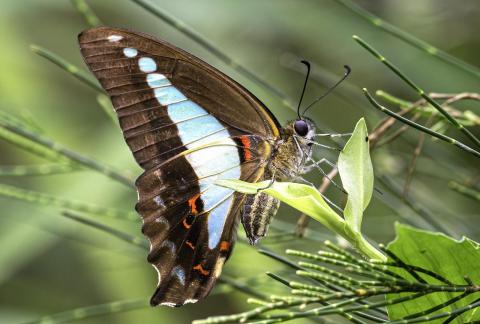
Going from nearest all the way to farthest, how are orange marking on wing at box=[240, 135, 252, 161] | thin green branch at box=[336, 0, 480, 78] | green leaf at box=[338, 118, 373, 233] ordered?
green leaf at box=[338, 118, 373, 233] → thin green branch at box=[336, 0, 480, 78] → orange marking on wing at box=[240, 135, 252, 161]

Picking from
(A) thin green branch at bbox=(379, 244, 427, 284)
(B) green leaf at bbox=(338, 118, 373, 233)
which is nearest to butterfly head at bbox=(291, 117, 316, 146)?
(B) green leaf at bbox=(338, 118, 373, 233)

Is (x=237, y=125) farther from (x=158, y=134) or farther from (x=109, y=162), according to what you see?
(x=109, y=162)

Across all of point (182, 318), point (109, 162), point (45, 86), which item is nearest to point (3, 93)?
point (45, 86)

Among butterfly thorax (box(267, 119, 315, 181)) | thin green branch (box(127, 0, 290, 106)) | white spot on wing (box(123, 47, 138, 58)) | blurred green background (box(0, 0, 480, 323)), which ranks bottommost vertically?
blurred green background (box(0, 0, 480, 323))

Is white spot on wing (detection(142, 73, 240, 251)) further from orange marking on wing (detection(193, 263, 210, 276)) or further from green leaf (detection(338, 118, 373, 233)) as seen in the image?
green leaf (detection(338, 118, 373, 233))

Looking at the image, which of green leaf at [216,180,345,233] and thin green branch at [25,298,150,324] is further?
thin green branch at [25,298,150,324]
